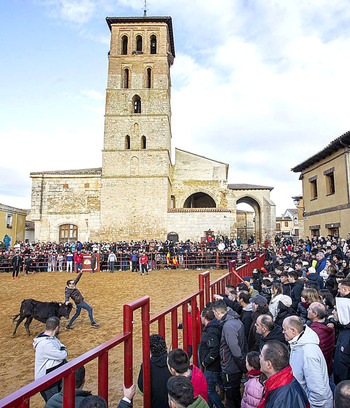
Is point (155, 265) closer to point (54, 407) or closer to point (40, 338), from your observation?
point (40, 338)

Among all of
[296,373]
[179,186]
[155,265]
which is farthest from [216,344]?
[179,186]

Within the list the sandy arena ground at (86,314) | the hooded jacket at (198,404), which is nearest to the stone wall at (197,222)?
the sandy arena ground at (86,314)

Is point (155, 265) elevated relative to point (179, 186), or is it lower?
lower

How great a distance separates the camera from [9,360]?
5613 millimetres

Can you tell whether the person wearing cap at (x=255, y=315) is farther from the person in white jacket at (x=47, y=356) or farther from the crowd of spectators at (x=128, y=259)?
the crowd of spectators at (x=128, y=259)

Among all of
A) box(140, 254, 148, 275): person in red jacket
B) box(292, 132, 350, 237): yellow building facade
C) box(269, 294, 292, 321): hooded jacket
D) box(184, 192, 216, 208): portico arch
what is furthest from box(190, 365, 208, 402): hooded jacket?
box(184, 192, 216, 208): portico arch

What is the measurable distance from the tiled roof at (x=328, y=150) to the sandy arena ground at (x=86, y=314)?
10.3 metres

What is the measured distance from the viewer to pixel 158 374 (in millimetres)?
2461

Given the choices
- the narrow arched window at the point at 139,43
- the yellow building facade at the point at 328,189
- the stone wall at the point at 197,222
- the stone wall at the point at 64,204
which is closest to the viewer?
the yellow building facade at the point at 328,189

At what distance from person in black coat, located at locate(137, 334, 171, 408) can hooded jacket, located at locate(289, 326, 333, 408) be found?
140 cm

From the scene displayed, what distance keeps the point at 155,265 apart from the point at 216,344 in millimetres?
15094

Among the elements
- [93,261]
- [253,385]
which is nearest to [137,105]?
[93,261]

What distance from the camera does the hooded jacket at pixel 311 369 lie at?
2.84 meters

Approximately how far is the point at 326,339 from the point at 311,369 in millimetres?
871
